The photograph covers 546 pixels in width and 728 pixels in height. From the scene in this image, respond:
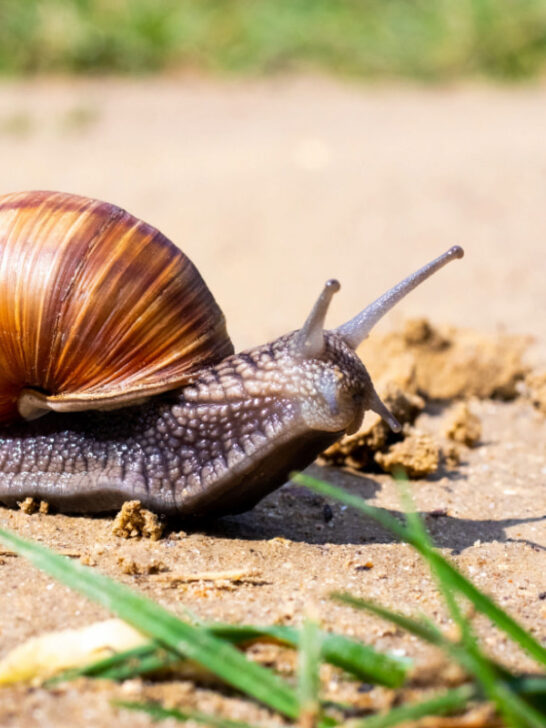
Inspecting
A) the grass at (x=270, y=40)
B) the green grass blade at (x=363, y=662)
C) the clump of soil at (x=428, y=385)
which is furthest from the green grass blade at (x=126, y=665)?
the grass at (x=270, y=40)

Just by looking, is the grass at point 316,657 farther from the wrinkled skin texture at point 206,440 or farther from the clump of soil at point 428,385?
the clump of soil at point 428,385

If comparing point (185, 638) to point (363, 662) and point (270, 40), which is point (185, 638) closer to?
point (363, 662)

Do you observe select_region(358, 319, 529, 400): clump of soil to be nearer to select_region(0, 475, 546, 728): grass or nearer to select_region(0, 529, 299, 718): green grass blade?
select_region(0, 475, 546, 728): grass

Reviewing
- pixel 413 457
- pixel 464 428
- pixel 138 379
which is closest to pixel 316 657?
pixel 138 379

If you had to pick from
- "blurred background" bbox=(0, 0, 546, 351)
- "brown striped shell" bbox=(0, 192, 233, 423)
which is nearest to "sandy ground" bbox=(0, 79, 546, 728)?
"blurred background" bbox=(0, 0, 546, 351)

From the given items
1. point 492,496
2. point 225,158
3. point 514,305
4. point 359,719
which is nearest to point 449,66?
point 225,158
